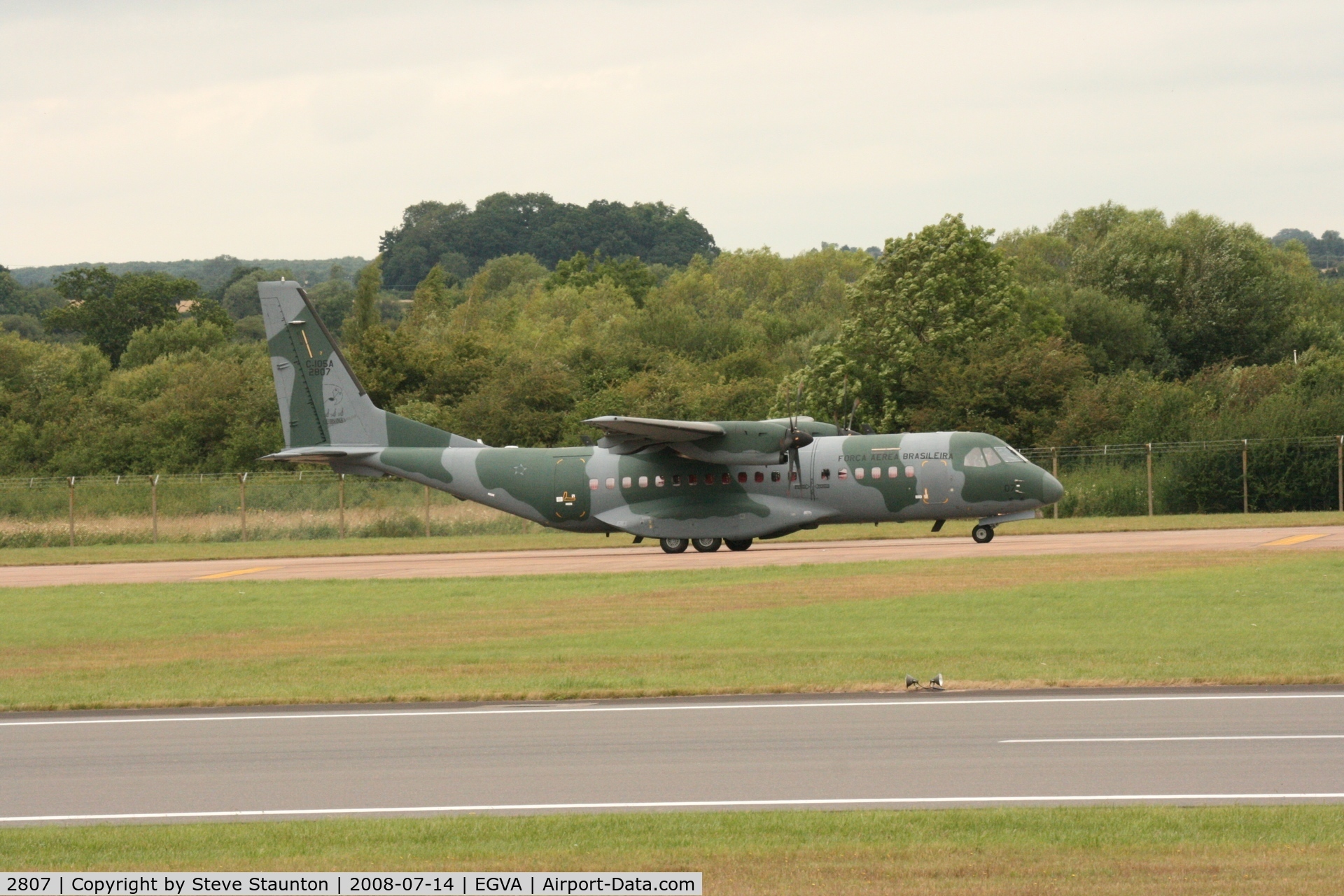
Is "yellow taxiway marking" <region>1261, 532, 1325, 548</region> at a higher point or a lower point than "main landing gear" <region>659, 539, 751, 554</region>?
higher

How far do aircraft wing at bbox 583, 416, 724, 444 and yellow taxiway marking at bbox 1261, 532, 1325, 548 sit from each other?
12.5 m

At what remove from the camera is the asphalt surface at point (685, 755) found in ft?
34.3

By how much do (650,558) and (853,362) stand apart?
25.4 m

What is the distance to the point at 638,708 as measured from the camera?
49.3ft

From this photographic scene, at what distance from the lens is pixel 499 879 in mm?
8273

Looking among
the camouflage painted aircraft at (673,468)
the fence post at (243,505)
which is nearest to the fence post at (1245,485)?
the camouflage painted aircraft at (673,468)

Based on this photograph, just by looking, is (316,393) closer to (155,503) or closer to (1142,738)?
(155,503)

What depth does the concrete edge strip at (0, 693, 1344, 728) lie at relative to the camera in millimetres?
14352

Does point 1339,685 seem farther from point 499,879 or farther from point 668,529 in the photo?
point 668,529

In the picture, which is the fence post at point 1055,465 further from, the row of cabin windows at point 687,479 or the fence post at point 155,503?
the fence post at point 155,503

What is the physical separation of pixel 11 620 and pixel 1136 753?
67.9ft

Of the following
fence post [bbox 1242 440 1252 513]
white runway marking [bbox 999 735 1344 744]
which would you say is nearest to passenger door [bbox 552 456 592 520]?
fence post [bbox 1242 440 1252 513]

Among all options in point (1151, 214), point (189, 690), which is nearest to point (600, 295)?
point (1151, 214)

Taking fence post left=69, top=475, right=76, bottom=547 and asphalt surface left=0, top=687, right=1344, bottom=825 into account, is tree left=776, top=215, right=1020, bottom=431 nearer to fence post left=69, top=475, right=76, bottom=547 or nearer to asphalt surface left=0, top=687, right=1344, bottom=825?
fence post left=69, top=475, right=76, bottom=547
